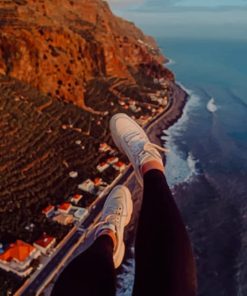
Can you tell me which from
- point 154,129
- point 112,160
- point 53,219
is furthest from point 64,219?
point 154,129

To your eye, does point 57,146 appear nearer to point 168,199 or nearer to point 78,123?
point 78,123

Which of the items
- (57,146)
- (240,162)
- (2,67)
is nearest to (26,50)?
(2,67)

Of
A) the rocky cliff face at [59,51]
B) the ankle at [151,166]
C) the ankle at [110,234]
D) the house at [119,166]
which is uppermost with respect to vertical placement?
the ankle at [151,166]

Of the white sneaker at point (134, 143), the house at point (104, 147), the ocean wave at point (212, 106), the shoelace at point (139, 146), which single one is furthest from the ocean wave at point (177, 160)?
the shoelace at point (139, 146)

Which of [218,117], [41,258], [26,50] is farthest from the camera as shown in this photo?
[218,117]

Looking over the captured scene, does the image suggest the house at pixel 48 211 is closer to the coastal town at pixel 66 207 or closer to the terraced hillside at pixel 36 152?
the coastal town at pixel 66 207

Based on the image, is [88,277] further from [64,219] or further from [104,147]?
[104,147]

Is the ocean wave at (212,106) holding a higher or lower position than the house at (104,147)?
lower
